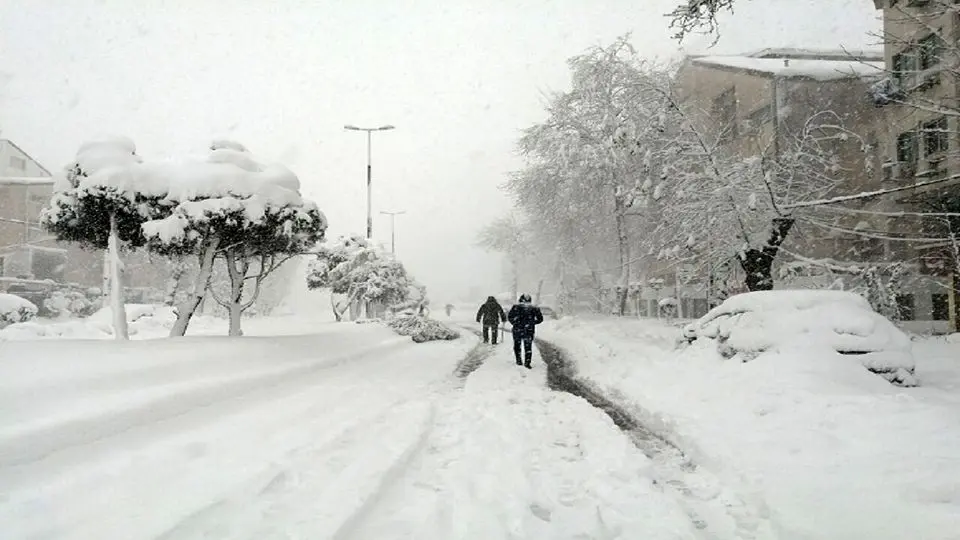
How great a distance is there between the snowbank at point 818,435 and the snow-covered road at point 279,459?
0.80 meters

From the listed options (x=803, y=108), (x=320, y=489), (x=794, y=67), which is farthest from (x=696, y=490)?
(x=794, y=67)

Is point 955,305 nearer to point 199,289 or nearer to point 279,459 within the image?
point 279,459

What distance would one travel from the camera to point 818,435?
5488 millimetres

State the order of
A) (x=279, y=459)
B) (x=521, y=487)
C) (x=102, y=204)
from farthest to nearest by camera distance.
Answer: (x=102, y=204)
(x=279, y=459)
(x=521, y=487)

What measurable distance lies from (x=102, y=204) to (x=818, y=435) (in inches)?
439

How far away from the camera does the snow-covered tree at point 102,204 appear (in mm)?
10016

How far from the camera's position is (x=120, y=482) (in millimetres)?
4145

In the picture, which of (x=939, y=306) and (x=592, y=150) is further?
(x=592, y=150)

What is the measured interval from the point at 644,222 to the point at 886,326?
18127mm

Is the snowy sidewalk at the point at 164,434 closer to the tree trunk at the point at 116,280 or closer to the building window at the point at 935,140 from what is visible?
the tree trunk at the point at 116,280

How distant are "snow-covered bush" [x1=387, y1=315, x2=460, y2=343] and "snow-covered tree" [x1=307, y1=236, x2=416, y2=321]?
457cm

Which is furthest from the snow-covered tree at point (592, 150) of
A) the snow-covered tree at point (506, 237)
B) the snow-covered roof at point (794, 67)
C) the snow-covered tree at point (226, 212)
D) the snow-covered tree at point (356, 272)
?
the snow-covered tree at point (506, 237)

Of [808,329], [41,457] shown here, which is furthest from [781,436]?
[41,457]

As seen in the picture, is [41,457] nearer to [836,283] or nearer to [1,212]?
[836,283]
